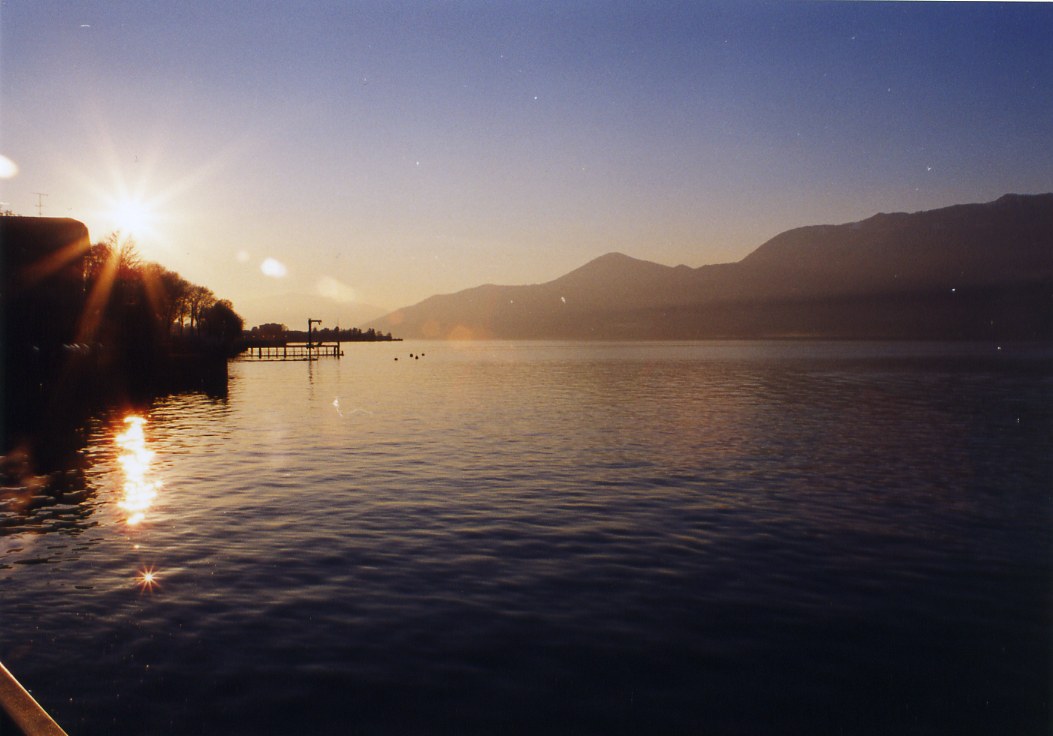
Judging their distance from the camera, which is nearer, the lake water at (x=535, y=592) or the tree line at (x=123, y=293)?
the lake water at (x=535, y=592)

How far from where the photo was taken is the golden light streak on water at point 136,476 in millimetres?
18750

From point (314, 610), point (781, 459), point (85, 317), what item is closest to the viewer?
point (314, 610)

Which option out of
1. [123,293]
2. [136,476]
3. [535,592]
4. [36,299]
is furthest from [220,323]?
[535,592]

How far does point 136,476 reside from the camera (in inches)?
922

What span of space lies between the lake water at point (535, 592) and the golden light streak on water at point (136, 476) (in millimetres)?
202

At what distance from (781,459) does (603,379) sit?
53.5 metres

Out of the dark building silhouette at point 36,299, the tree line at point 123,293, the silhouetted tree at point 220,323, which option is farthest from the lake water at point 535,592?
the silhouetted tree at point 220,323

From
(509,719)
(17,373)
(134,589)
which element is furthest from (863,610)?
(17,373)

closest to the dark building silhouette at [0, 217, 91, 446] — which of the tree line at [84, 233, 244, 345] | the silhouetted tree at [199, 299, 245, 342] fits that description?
the tree line at [84, 233, 244, 345]

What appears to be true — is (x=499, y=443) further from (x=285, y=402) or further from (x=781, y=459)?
(x=285, y=402)

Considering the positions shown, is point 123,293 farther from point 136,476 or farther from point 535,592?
point 535,592

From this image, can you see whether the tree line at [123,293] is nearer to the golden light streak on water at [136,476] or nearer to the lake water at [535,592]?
the golden light streak on water at [136,476]

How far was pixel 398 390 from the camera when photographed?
64.8m

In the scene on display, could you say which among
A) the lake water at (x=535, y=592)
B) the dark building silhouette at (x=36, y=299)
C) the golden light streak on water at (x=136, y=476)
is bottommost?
the lake water at (x=535, y=592)
